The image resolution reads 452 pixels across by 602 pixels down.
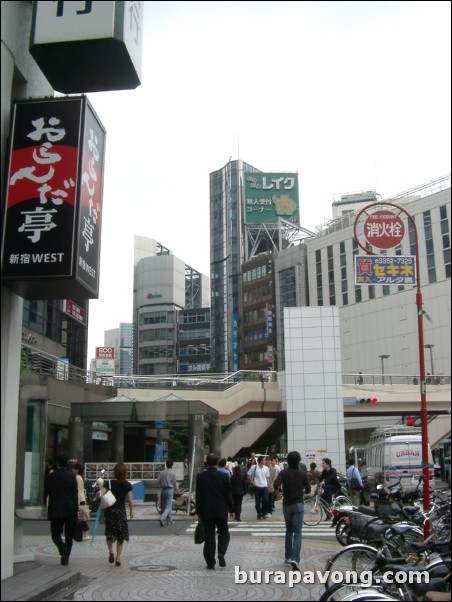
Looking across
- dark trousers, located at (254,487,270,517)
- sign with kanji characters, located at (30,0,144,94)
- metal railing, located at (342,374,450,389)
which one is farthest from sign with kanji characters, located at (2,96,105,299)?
metal railing, located at (342,374,450,389)

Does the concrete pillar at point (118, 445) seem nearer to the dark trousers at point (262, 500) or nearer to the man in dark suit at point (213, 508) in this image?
the dark trousers at point (262, 500)

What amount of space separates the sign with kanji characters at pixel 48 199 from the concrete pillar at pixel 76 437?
19.9 meters

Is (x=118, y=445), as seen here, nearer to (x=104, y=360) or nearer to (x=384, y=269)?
(x=384, y=269)

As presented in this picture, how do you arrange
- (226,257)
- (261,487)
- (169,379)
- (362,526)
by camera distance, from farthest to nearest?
(226,257), (169,379), (261,487), (362,526)

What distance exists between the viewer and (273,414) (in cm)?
4819

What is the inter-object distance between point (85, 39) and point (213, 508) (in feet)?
22.2

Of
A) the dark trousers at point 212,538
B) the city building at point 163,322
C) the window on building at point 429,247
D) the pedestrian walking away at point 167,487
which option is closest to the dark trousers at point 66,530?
the dark trousers at point 212,538

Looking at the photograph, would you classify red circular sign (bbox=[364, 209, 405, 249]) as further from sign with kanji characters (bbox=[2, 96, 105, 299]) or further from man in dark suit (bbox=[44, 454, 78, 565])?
man in dark suit (bbox=[44, 454, 78, 565])

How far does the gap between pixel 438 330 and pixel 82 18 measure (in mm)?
57397

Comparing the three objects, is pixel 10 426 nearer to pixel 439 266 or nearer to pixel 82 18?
pixel 82 18

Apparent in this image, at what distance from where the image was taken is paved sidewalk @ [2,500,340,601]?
8.34 metres

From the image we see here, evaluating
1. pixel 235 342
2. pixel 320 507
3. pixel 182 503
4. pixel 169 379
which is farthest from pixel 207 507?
pixel 235 342

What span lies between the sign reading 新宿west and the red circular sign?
8301 centimetres
